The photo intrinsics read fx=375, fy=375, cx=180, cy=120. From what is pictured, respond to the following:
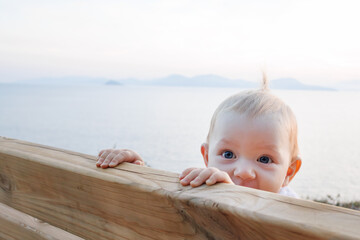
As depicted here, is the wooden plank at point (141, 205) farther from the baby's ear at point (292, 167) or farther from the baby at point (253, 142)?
the baby's ear at point (292, 167)

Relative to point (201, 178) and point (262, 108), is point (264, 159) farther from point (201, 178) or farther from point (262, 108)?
point (201, 178)

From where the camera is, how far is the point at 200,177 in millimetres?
894

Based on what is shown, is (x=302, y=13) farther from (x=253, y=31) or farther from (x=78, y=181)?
(x=78, y=181)

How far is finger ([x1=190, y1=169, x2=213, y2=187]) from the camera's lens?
864mm

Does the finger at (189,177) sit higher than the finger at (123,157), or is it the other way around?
the finger at (189,177)

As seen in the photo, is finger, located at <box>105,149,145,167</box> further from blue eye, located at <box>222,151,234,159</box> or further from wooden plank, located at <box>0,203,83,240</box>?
blue eye, located at <box>222,151,234,159</box>

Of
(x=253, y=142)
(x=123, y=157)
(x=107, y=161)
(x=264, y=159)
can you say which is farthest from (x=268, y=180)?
(x=107, y=161)

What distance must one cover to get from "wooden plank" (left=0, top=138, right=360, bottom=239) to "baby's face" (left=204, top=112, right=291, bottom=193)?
880 mm

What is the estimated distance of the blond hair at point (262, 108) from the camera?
1999mm

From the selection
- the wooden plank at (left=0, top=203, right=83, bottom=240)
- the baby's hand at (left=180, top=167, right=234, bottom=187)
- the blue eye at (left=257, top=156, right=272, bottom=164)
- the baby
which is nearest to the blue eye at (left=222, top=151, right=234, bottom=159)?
the baby

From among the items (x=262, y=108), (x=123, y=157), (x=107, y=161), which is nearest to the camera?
(x=107, y=161)

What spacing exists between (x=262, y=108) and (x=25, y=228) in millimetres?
1277

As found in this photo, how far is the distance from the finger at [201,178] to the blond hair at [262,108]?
1085 millimetres

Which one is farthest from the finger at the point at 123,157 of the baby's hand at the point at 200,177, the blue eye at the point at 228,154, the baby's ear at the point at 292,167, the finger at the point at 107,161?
the baby's ear at the point at 292,167
